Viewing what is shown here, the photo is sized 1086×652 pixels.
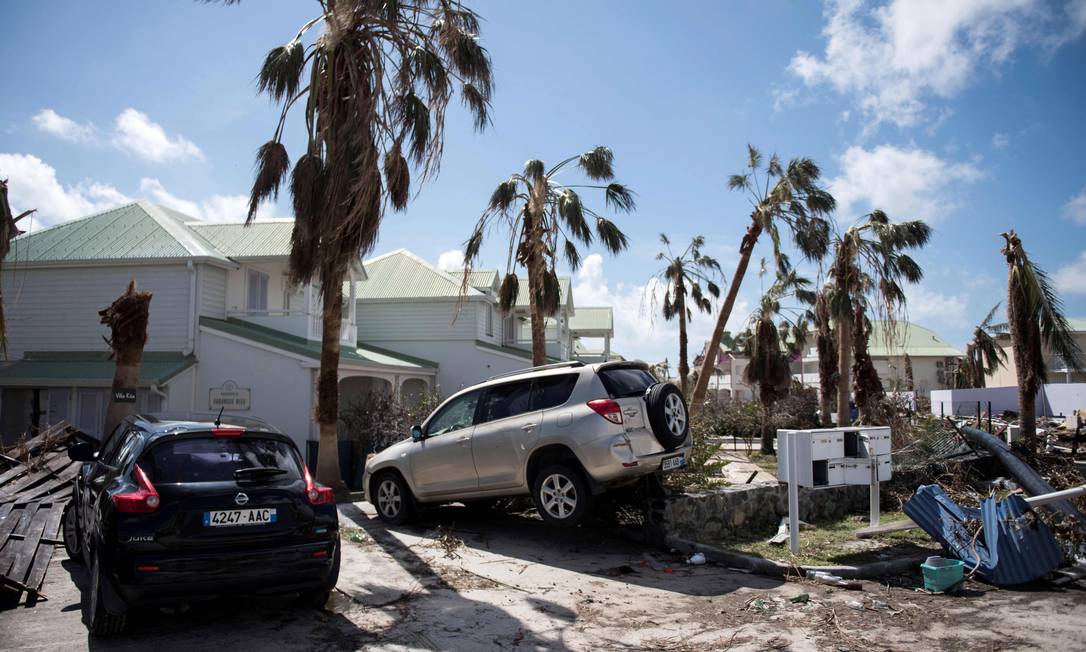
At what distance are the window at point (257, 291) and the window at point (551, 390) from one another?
44.1ft

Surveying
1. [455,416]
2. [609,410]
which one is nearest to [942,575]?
[609,410]

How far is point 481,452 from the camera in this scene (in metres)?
8.69

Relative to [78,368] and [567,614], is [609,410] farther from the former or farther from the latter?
[78,368]

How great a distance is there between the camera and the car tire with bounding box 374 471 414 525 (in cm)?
938

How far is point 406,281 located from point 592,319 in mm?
14825

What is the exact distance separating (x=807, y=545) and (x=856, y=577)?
3.84 ft

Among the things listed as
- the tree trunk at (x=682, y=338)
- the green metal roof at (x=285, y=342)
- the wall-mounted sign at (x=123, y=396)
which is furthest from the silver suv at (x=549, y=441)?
the tree trunk at (x=682, y=338)

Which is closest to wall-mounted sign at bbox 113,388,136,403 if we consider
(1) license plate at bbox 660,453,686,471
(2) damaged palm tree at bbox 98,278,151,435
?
(2) damaged palm tree at bbox 98,278,151,435

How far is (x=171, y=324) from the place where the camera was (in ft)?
58.9

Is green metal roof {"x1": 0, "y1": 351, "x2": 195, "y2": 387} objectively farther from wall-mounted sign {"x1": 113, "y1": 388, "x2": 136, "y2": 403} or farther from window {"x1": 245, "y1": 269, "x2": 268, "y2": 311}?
wall-mounted sign {"x1": 113, "y1": 388, "x2": 136, "y2": 403}

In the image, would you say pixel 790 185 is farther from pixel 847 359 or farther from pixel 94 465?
pixel 94 465

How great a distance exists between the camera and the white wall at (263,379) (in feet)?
56.1

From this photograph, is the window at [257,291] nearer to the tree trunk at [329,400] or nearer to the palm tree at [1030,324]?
the tree trunk at [329,400]

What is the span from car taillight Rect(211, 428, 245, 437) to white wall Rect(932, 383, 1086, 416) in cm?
3064
